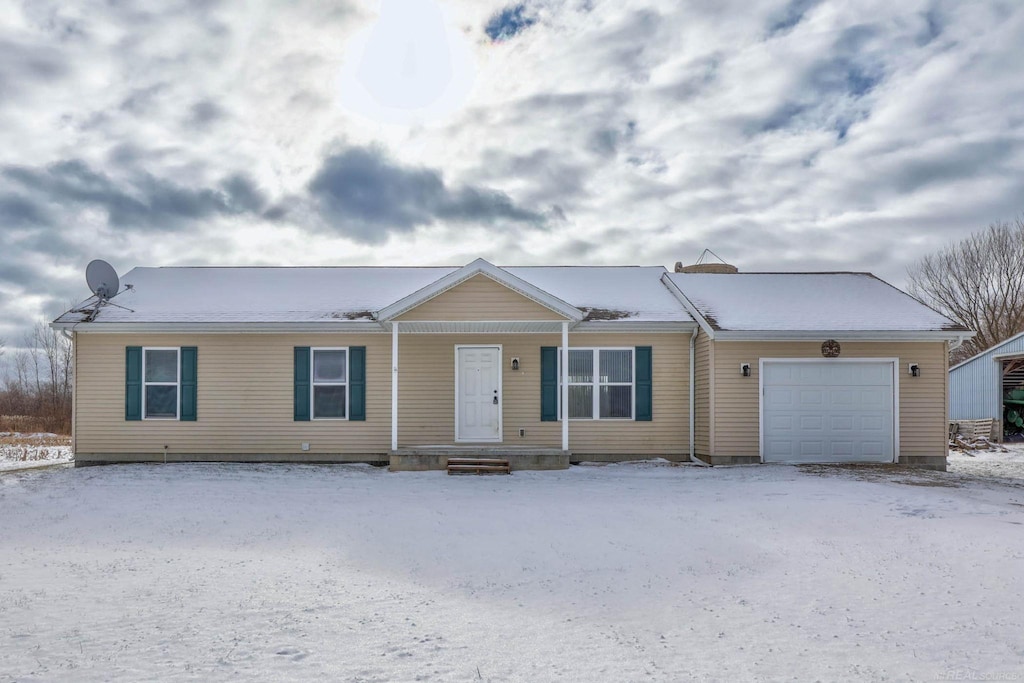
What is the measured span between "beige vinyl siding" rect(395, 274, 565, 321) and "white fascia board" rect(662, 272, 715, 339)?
9.37 feet

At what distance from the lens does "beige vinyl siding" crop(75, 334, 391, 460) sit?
13602 mm

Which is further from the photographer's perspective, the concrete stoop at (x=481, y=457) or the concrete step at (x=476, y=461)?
the concrete stoop at (x=481, y=457)

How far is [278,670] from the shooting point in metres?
3.84

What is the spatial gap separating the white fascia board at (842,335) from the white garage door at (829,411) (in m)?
0.46

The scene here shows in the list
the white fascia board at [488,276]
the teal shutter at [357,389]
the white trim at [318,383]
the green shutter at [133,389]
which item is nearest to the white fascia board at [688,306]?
the white fascia board at [488,276]

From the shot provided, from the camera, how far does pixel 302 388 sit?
13.6 metres

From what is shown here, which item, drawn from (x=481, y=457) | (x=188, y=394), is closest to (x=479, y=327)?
(x=481, y=457)

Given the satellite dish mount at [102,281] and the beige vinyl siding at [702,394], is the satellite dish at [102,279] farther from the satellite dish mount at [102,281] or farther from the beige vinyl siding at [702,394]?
the beige vinyl siding at [702,394]

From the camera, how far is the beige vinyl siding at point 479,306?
12.7m

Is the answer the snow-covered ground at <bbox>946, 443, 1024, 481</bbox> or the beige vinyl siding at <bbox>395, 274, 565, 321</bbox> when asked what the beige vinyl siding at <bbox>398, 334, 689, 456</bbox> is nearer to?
the beige vinyl siding at <bbox>395, 274, 565, 321</bbox>

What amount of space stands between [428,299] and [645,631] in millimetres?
8826

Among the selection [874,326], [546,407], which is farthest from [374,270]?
[874,326]

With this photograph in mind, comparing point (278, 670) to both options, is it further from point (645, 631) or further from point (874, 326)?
point (874, 326)

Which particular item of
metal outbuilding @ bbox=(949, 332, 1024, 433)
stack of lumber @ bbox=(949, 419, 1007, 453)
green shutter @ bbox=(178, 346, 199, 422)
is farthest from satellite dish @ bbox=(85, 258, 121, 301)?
metal outbuilding @ bbox=(949, 332, 1024, 433)
